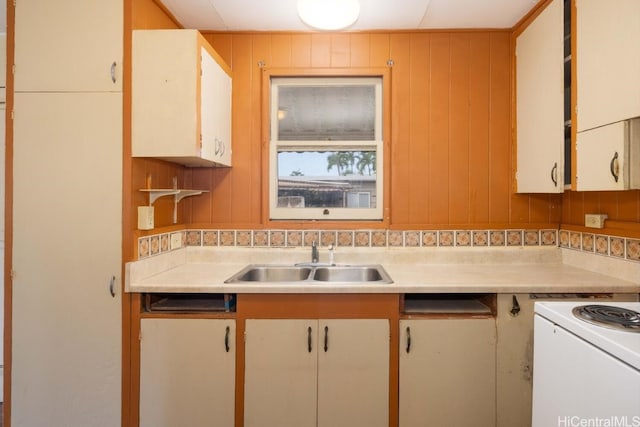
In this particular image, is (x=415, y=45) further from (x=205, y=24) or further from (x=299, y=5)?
(x=205, y=24)

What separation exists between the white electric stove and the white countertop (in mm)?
394

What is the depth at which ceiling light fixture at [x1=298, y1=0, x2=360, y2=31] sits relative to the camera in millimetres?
1741

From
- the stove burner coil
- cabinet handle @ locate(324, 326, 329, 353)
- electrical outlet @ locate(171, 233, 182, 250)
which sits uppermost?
electrical outlet @ locate(171, 233, 182, 250)

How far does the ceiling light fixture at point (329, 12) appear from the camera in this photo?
1741 millimetres

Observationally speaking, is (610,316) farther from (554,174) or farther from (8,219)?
(8,219)

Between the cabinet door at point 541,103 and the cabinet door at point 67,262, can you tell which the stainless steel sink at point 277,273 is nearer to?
the cabinet door at point 67,262

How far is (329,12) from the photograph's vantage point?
1.76m

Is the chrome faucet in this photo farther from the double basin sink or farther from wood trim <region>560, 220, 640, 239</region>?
wood trim <region>560, 220, 640, 239</region>

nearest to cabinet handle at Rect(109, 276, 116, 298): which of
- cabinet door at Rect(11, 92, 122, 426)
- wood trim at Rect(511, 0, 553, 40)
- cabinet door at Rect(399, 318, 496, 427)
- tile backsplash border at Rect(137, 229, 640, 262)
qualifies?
cabinet door at Rect(11, 92, 122, 426)

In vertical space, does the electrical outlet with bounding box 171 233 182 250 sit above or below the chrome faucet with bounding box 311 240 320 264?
above

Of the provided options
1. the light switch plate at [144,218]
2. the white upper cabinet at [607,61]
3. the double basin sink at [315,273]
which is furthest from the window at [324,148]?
the white upper cabinet at [607,61]

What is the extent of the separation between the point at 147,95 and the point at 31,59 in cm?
55

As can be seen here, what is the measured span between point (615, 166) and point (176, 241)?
2.31 meters

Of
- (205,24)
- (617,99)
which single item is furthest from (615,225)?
(205,24)
